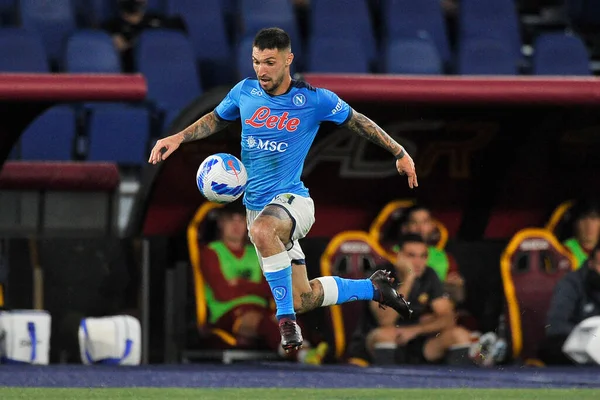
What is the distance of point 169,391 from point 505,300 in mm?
4209

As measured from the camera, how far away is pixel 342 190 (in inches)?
491

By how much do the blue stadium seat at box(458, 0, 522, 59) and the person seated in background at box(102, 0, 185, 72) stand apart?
345 centimetres

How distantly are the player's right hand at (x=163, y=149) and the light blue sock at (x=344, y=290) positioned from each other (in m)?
1.36

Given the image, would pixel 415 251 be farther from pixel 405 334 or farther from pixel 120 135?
pixel 120 135

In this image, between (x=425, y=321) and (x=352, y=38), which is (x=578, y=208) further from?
(x=352, y=38)

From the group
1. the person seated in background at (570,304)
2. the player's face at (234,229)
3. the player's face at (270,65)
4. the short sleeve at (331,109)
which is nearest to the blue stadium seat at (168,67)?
the player's face at (234,229)

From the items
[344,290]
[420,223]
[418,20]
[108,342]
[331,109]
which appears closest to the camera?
[331,109]

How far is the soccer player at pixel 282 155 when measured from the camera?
8156 millimetres

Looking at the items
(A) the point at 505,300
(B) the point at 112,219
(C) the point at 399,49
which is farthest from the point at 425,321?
(C) the point at 399,49

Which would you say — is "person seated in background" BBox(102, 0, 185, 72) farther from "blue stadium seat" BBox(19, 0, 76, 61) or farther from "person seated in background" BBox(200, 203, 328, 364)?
"person seated in background" BBox(200, 203, 328, 364)

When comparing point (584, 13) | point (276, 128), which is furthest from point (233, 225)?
point (584, 13)

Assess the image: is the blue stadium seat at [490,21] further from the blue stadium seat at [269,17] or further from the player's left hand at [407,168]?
the player's left hand at [407,168]

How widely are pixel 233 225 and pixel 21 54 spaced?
4.25m

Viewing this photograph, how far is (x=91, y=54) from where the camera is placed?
15062 mm
